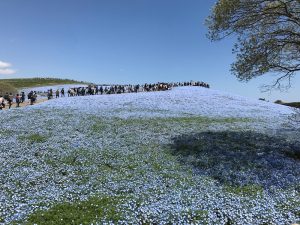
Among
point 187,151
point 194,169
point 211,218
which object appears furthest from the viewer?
point 187,151

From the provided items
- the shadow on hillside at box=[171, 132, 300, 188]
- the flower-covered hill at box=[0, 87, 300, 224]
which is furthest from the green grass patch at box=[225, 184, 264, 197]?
the shadow on hillside at box=[171, 132, 300, 188]

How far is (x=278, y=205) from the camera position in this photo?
1603 centimetres

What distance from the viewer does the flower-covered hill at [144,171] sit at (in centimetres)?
1467

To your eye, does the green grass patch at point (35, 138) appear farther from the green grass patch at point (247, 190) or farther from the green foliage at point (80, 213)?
the green grass patch at point (247, 190)

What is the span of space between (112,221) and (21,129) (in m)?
16.2

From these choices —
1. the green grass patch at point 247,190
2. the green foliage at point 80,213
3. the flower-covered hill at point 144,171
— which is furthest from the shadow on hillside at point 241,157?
the green foliage at point 80,213

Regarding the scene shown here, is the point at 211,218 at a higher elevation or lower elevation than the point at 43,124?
lower

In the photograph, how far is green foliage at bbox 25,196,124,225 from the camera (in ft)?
44.4

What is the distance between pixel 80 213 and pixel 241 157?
12.3 meters

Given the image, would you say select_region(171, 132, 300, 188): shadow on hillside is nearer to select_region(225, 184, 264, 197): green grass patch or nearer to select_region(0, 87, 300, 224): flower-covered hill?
select_region(0, 87, 300, 224): flower-covered hill

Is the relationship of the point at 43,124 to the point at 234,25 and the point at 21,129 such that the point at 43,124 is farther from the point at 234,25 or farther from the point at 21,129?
the point at 234,25

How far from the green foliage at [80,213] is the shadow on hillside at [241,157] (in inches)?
266

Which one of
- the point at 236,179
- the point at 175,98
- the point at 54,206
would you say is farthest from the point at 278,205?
the point at 175,98

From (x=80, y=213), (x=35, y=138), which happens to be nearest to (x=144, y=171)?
(x=80, y=213)
